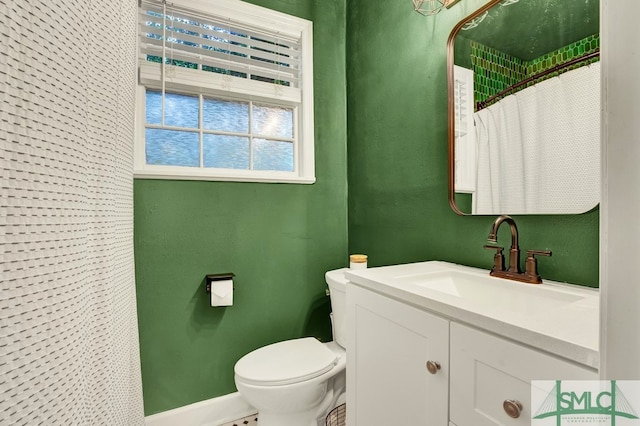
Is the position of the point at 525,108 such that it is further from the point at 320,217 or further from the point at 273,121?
the point at 273,121

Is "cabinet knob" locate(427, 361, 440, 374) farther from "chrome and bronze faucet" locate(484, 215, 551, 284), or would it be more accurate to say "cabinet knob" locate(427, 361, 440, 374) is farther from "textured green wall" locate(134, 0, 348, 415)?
"textured green wall" locate(134, 0, 348, 415)

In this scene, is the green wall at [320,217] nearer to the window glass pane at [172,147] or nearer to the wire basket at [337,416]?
the window glass pane at [172,147]

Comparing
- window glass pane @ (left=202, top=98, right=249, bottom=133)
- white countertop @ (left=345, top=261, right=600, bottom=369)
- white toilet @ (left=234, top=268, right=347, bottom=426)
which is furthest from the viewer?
window glass pane @ (left=202, top=98, right=249, bottom=133)

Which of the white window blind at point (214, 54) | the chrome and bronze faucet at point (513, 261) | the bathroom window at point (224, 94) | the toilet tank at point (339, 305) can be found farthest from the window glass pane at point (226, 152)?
the chrome and bronze faucet at point (513, 261)

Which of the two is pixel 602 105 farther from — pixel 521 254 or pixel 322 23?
pixel 322 23

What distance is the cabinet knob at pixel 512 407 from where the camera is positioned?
0.55 metres

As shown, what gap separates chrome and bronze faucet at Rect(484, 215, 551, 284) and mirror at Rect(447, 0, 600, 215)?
12 cm

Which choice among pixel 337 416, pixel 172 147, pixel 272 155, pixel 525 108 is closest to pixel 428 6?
pixel 525 108

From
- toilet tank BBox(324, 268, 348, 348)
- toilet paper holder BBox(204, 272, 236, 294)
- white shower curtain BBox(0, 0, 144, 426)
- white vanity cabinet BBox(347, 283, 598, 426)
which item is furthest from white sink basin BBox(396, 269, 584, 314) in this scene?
toilet paper holder BBox(204, 272, 236, 294)

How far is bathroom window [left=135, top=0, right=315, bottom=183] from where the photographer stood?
5.13 feet

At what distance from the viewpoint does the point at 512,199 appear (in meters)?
1.08

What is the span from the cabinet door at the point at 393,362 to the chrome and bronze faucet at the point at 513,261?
443mm

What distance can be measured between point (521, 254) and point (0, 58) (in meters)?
1.36

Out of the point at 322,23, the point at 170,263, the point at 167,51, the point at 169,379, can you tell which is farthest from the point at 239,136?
the point at 169,379
